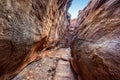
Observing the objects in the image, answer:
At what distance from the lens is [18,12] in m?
2.19

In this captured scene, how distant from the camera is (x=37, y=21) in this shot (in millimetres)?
2947

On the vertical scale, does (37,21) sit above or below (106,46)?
above

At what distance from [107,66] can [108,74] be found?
13 cm

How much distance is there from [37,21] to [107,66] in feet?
5.55

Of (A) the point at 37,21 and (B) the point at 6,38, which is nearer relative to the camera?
(B) the point at 6,38

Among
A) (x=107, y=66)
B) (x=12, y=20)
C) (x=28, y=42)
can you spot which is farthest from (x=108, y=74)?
(x=12, y=20)

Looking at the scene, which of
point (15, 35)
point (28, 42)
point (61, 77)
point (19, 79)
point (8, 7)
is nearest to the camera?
point (8, 7)

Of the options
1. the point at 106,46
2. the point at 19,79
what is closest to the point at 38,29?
the point at 106,46

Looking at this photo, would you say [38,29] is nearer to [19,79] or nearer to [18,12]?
[18,12]

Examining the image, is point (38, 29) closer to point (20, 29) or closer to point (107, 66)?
point (20, 29)

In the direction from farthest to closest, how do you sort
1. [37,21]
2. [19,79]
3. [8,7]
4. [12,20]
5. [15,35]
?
1. [19,79]
2. [37,21]
3. [15,35]
4. [12,20]
5. [8,7]

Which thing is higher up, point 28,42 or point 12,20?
point 12,20

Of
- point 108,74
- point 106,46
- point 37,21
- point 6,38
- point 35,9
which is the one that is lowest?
point 108,74

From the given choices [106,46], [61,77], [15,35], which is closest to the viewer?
[15,35]
